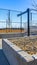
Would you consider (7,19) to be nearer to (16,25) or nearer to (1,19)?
(1,19)

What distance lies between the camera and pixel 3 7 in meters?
14.6

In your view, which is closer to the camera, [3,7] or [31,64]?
[31,64]

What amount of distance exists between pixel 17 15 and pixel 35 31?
9.73 ft

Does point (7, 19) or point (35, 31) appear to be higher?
point (7, 19)

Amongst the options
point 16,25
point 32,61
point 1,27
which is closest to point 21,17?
point 16,25

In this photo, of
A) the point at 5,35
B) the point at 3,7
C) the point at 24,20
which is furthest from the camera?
the point at 24,20

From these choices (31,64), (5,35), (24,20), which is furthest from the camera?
(24,20)

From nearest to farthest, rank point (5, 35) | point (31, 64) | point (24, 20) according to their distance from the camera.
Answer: point (31, 64), point (5, 35), point (24, 20)

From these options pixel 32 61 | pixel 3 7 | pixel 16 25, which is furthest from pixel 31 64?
pixel 16 25

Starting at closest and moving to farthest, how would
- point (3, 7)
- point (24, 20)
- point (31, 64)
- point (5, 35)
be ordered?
point (31, 64), point (5, 35), point (3, 7), point (24, 20)

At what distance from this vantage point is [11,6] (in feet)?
50.3

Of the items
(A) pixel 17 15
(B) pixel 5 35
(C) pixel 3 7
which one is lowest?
(B) pixel 5 35

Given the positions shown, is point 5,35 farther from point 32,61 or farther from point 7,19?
point 32,61

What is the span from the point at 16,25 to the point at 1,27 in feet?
6.64
